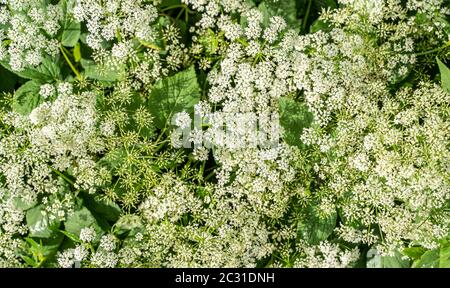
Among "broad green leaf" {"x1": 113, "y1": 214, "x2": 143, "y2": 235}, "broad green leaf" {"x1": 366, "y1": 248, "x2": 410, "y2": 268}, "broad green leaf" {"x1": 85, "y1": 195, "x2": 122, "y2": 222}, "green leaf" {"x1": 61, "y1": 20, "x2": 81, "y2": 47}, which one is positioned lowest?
"broad green leaf" {"x1": 366, "y1": 248, "x2": 410, "y2": 268}

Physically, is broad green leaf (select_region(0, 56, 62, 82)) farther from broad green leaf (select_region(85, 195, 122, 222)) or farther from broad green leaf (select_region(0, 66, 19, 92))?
broad green leaf (select_region(85, 195, 122, 222))

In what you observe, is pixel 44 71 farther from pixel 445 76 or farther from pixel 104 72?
pixel 445 76

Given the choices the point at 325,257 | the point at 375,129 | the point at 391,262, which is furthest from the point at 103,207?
the point at 391,262

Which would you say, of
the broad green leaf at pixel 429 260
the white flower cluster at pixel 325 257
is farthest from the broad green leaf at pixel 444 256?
the white flower cluster at pixel 325 257

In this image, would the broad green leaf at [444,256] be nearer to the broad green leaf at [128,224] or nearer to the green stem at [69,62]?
the broad green leaf at [128,224]

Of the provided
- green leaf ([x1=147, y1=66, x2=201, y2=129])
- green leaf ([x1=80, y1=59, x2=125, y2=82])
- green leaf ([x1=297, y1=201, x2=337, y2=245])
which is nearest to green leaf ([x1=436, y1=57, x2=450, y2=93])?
green leaf ([x1=297, y1=201, x2=337, y2=245])

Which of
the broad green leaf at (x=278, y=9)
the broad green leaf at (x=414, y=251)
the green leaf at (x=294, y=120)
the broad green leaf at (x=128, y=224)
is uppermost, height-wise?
the broad green leaf at (x=278, y=9)
